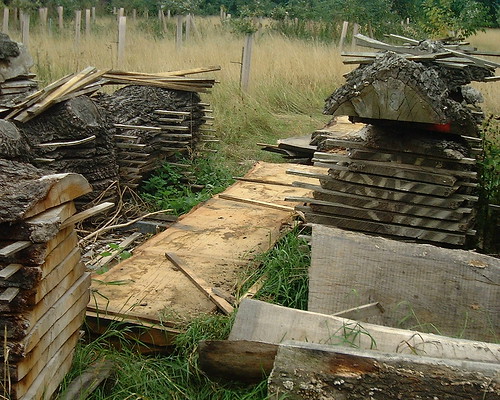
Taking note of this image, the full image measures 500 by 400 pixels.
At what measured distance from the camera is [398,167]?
4.76 metres

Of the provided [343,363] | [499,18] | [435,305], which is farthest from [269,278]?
[499,18]

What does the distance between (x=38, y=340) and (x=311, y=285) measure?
5.33 feet

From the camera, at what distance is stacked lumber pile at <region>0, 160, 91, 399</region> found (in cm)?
Answer: 287

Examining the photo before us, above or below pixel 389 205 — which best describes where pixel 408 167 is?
above

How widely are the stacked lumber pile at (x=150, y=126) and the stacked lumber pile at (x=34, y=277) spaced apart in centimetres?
393

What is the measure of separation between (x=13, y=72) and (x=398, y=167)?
176 inches

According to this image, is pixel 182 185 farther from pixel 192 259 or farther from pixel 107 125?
pixel 192 259

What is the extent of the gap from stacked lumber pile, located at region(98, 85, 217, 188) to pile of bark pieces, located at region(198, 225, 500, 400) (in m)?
3.54

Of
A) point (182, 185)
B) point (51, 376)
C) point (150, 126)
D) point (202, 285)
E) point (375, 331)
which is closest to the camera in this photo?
point (51, 376)

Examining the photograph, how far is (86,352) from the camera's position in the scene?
12.4 feet

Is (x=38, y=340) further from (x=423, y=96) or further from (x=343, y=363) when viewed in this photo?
(x=423, y=96)

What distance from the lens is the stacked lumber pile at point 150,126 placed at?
7289 millimetres

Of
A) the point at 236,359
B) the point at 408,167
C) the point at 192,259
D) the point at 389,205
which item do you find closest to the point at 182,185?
the point at 192,259

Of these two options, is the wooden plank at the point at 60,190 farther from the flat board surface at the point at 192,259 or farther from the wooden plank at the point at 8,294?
the flat board surface at the point at 192,259
